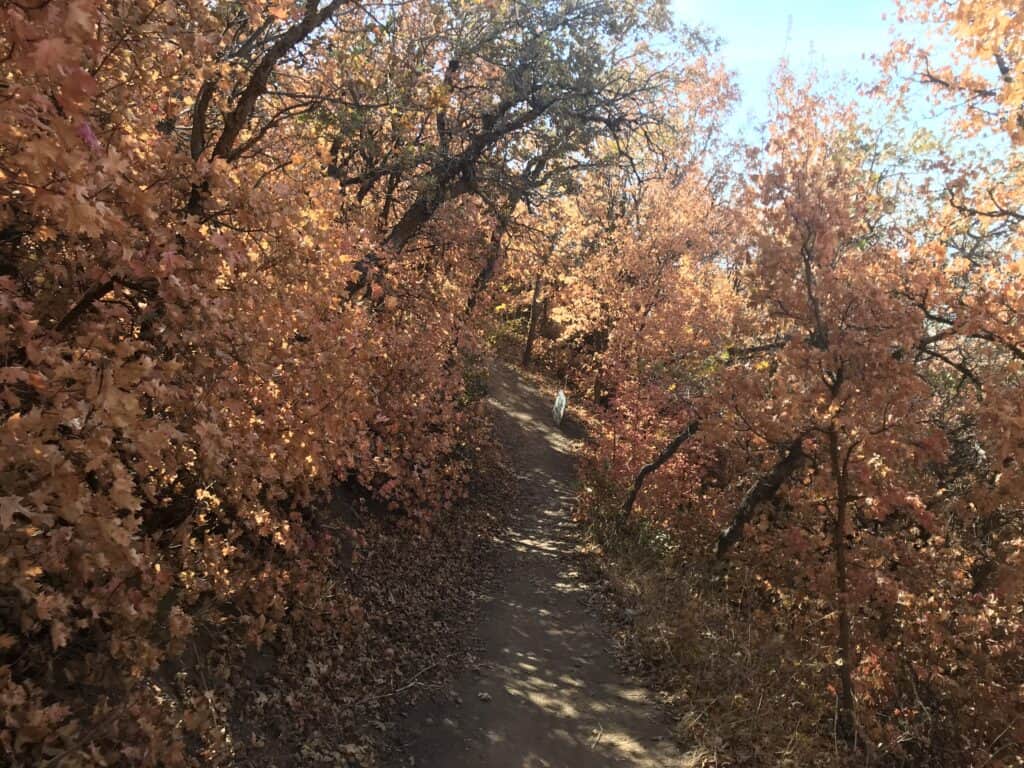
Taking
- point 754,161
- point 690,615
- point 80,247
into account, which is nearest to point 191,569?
point 80,247

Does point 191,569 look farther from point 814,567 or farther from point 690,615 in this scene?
point 814,567

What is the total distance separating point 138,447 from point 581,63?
914 centimetres

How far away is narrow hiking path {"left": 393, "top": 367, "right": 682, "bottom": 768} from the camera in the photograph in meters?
6.20

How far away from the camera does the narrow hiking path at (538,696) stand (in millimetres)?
6203

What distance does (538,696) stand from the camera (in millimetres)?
7293

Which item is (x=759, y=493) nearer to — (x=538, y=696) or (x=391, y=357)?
(x=538, y=696)

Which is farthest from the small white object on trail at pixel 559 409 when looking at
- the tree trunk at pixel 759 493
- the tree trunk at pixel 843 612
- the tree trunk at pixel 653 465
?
the tree trunk at pixel 843 612

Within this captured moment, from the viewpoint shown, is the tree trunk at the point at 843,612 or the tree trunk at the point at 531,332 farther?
the tree trunk at the point at 531,332

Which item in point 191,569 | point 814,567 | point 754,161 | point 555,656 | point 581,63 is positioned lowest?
point 555,656

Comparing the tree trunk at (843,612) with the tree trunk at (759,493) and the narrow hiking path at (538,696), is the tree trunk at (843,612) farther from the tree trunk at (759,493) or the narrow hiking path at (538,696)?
the tree trunk at (759,493)

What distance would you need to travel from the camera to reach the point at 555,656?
830 centimetres

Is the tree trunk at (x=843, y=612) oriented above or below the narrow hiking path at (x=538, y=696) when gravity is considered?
above

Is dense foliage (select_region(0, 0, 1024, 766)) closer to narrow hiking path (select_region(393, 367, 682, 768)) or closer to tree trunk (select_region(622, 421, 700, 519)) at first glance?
tree trunk (select_region(622, 421, 700, 519))

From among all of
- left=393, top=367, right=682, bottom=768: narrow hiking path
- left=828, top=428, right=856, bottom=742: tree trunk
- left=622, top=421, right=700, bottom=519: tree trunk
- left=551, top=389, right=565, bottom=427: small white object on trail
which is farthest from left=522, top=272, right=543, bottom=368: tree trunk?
left=828, top=428, right=856, bottom=742: tree trunk
